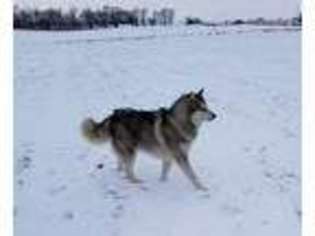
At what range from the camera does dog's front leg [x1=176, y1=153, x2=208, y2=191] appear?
2525 mm

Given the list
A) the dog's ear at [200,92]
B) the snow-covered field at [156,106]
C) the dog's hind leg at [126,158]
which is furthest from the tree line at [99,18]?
the dog's hind leg at [126,158]

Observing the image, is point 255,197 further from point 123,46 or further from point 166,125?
point 123,46

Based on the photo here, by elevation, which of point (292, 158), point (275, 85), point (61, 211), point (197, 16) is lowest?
point (61, 211)

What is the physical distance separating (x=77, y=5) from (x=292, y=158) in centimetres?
80

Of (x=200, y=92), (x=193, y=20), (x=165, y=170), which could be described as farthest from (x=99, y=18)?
(x=165, y=170)

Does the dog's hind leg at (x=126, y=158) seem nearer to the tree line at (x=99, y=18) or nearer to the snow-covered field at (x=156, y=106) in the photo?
the snow-covered field at (x=156, y=106)

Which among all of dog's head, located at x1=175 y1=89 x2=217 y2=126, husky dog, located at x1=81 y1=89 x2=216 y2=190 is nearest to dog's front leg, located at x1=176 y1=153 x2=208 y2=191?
husky dog, located at x1=81 y1=89 x2=216 y2=190

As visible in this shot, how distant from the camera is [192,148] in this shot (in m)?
2.60

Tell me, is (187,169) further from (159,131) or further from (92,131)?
(92,131)

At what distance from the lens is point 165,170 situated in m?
2.61

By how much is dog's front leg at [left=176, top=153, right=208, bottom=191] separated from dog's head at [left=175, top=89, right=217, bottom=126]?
121mm

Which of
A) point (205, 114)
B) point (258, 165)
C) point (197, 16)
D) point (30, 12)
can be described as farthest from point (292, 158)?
point (30, 12)

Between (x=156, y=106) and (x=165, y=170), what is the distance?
A: 0.22 m

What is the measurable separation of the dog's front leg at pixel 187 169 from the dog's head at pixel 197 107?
121 millimetres
